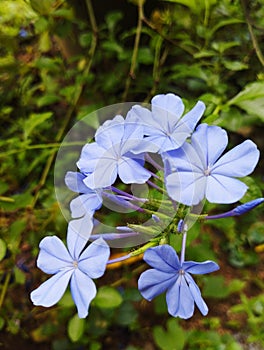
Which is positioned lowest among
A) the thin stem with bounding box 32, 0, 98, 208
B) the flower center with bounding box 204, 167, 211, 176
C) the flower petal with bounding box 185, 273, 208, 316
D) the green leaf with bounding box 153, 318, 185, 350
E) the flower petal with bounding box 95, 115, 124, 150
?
the green leaf with bounding box 153, 318, 185, 350

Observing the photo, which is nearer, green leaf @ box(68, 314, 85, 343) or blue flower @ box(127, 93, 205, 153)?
blue flower @ box(127, 93, 205, 153)

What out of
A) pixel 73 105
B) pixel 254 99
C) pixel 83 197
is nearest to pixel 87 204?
pixel 83 197

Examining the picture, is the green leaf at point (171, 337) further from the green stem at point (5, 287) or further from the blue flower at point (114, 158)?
the blue flower at point (114, 158)

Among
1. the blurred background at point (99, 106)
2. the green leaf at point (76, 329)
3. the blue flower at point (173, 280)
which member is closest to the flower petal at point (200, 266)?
the blue flower at point (173, 280)

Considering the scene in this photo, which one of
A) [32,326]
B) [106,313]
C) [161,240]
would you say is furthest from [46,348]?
[161,240]

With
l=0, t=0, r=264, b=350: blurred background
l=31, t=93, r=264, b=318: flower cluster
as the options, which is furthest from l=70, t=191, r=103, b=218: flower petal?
l=0, t=0, r=264, b=350: blurred background

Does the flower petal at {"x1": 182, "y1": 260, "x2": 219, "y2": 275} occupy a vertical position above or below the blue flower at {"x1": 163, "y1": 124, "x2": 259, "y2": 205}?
below

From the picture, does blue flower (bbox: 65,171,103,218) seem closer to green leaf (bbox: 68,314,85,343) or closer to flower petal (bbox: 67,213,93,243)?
flower petal (bbox: 67,213,93,243)

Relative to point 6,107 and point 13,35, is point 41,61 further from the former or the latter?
point 6,107
